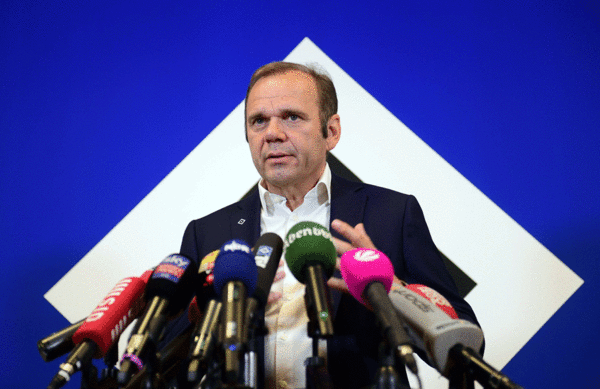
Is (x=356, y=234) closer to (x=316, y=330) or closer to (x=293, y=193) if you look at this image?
(x=316, y=330)

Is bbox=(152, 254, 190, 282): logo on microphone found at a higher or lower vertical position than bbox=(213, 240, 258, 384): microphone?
higher

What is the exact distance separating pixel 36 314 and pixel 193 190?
2.99 ft

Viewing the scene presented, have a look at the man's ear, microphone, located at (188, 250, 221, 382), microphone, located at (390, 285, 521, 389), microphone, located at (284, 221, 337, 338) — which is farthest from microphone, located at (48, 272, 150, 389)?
the man's ear

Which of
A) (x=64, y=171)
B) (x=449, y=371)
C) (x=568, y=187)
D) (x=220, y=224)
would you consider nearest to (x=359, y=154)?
(x=220, y=224)

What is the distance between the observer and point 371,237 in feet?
5.84

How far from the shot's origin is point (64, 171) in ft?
7.73

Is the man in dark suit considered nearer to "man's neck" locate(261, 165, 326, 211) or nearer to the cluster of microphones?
"man's neck" locate(261, 165, 326, 211)

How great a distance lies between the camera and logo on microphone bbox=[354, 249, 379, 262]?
0.92 meters

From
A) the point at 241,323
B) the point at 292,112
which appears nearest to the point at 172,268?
the point at 241,323

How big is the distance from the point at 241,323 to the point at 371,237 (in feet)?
3.57

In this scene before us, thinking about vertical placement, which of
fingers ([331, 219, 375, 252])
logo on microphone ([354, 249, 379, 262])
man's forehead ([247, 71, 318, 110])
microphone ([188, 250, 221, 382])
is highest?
man's forehead ([247, 71, 318, 110])

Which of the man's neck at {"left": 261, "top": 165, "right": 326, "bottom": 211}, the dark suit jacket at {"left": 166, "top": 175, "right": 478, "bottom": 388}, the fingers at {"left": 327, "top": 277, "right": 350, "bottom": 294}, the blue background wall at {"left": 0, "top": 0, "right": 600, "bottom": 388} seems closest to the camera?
the fingers at {"left": 327, "top": 277, "right": 350, "bottom": 294}

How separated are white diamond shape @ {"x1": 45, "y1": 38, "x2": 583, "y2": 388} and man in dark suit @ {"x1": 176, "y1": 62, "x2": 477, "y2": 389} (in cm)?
26

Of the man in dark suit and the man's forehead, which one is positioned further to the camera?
the man's forehead
